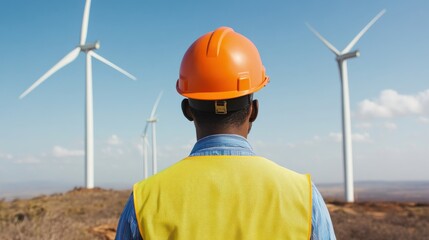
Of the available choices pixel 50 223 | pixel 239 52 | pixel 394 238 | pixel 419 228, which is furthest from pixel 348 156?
pixel 239 52

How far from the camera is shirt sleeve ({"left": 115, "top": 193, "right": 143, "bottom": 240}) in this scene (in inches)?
75.2

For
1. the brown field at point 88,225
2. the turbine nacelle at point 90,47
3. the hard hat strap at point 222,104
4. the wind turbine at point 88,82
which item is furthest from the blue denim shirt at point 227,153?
the turbine nacelle at point 90,47

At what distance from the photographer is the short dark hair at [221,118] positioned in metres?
2.17

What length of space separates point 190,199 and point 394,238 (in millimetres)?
12388

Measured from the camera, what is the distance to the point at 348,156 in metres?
28.7

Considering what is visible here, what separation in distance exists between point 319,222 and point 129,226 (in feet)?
2.65

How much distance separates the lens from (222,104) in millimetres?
2191

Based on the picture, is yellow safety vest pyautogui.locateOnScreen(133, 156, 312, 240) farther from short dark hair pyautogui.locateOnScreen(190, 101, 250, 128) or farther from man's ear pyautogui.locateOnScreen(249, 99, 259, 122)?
man's ear pyautogui.locateOnScreen(249, 99, 259, 122)

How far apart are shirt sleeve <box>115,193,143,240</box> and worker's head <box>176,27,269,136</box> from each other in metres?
0.53

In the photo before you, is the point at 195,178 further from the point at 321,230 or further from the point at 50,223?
the point at 50,223

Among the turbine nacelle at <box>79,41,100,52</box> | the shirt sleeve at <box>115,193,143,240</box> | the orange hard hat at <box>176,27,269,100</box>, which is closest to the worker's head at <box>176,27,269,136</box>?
the orange hard hat at <box>176,27,269,100</box>

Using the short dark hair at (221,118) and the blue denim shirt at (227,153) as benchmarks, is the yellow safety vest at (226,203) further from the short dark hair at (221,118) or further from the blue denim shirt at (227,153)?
the short dark hair at (221,118)

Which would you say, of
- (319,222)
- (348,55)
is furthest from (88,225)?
(348,55)

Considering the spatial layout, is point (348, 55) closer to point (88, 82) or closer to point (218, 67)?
point (88, 82)
